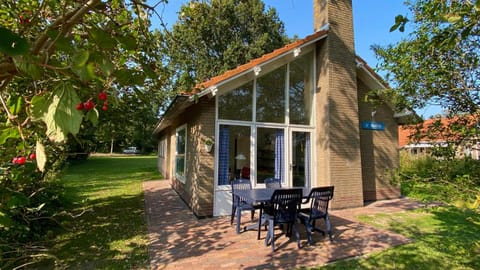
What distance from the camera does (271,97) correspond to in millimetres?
7770

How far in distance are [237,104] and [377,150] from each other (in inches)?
205

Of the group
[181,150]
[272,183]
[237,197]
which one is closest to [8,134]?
[237,197]

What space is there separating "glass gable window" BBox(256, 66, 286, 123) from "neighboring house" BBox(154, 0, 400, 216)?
0.03 metres

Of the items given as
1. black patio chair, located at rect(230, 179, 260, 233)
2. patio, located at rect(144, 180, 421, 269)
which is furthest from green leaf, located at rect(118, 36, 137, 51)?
black patio chair, located at rect(230, 179, 260, 233)

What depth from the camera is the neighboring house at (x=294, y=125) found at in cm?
686

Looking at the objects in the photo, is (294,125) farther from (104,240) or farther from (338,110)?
(104,240)

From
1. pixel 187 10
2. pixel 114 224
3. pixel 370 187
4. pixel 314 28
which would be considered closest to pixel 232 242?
pixel 114 224

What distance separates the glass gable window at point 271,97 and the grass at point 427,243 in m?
3.63

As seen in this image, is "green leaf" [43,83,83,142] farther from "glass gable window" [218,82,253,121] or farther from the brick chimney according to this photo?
the brick chimney

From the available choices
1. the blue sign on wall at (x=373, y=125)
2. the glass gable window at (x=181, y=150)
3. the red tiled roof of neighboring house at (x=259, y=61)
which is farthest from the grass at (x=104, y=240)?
the blue sign on wall at (x=373, y=125)

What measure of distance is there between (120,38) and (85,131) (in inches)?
184

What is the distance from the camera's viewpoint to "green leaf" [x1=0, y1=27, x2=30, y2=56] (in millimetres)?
668

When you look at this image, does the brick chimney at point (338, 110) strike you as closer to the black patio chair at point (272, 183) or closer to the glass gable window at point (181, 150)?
the black patio chair at point (272, 183)

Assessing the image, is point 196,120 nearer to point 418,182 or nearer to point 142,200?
point 142,200
